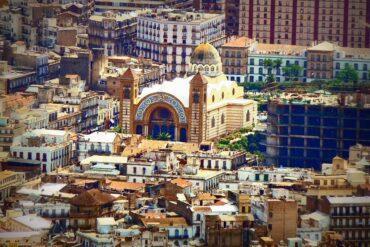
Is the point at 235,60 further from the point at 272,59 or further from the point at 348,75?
the point at 348,75

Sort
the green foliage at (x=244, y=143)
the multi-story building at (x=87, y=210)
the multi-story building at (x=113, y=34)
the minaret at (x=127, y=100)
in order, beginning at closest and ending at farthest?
the multi-story building at (x=87, y=210), the green foliage at (x=244, y=143), the minaret at (x=127, y=100), the multi-story building at (x=113, y=34)

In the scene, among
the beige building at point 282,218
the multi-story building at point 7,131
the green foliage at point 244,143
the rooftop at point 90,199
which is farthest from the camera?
the green foliage at point 244,143

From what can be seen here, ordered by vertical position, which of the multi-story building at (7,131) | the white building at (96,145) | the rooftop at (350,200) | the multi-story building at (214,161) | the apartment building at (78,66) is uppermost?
the apartment building at (78,66)

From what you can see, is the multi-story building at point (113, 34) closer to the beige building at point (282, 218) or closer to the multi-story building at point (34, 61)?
the multi-story building at point (34, 61)

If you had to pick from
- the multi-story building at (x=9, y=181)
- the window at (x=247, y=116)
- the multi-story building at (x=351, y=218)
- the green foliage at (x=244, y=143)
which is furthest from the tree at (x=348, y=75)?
the multi-story building at (x=351, y=218)

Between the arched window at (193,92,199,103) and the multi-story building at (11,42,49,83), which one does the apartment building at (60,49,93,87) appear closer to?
the multi-story building at (11,42,49,83)

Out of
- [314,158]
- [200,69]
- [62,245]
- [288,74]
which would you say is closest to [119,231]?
[62,245]

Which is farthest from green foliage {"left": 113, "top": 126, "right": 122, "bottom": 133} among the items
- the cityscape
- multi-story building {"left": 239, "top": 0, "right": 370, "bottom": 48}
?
multi-story building {"left": 239, "top": 0, "right": 370, "bottom": 48}

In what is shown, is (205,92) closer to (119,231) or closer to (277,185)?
(277,185)
